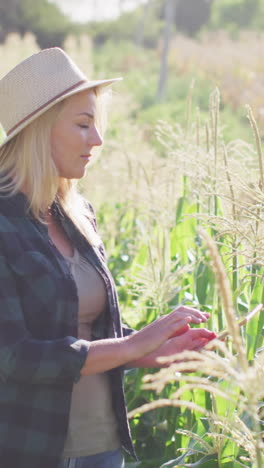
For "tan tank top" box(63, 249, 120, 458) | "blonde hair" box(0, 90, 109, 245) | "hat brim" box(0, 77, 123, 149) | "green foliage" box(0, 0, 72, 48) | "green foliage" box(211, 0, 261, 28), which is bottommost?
"tan tank top" box(63, 249, 120, 458)

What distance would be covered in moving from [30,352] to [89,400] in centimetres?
31

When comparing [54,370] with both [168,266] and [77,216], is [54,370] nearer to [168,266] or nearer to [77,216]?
[77,216]

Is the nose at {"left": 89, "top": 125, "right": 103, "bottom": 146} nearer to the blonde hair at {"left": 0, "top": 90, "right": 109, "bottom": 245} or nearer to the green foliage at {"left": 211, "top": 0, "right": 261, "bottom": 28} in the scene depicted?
the blonde hair at {"left": 0, "top": 90, "right": 109, "bottom": 245}

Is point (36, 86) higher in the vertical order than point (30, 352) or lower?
higher

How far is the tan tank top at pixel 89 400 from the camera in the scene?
2.10m

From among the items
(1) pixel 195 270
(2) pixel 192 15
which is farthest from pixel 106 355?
(2) pixel 192 15

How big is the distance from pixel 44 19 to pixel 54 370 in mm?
27857

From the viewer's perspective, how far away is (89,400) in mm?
2145

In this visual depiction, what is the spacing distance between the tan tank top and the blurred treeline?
2670 cm

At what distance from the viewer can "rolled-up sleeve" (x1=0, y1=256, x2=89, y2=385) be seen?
76.1 inches

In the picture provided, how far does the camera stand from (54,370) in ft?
6.42

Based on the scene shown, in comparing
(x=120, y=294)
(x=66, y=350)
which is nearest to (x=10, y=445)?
(x=66, y=350)

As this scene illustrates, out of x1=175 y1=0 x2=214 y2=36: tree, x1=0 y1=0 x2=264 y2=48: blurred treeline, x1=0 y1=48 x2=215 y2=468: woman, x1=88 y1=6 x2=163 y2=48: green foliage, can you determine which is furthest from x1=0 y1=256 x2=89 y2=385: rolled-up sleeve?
x1=175 y1=0 x2=214 y2=36: tree

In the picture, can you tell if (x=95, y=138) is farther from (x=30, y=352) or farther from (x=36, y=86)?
(x=30, y=352)
